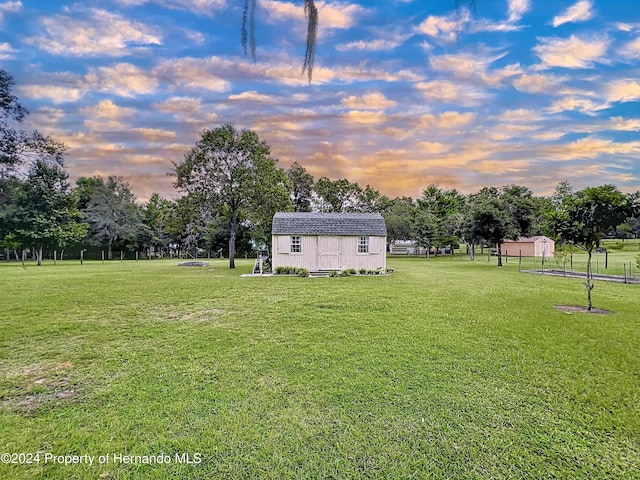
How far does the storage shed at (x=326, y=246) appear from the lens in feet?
58.9

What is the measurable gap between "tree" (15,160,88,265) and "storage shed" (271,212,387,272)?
20194mm

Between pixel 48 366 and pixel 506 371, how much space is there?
19.1ft

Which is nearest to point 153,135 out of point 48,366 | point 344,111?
point 344,111

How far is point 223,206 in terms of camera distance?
68.2 ft

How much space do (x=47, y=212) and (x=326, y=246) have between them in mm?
24144

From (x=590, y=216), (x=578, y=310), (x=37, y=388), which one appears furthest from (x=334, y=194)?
(x=37, y=388)

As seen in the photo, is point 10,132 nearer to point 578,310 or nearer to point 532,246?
point 578,310

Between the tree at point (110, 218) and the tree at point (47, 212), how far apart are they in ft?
24.9

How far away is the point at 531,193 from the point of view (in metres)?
44.0

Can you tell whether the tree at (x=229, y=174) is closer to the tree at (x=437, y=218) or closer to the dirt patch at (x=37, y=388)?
the dirt patch at (x=37, y=388)

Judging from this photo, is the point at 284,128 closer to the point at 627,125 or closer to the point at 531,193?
the point at 627,125

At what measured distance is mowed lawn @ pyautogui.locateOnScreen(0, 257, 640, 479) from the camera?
92.9 inches

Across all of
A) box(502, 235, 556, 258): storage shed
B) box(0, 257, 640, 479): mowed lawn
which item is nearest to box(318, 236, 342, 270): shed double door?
box(0, 257, 640, 479): mowed lawn

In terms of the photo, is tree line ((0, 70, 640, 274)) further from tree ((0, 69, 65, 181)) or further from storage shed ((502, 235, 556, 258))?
storage shed ((502, 235, 556, 258))
